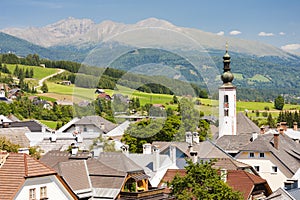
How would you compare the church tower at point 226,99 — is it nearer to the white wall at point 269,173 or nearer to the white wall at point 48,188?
the white wall at point 269,173

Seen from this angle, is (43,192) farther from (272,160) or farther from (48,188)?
(272,160)

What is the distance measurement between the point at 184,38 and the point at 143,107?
8.22 m

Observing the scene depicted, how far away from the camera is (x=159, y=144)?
56.8 metres

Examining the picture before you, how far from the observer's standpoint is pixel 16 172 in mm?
25734

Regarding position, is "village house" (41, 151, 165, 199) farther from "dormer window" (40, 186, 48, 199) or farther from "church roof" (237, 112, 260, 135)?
"church roof" (237, 112, 260, 135)

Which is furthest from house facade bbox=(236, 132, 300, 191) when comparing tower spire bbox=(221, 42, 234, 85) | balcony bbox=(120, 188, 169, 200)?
tower spire bbox=(221, 42, 234, 85)

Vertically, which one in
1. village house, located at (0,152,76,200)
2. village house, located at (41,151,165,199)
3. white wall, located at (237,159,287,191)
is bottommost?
white wall, located at (237,159,287,191)

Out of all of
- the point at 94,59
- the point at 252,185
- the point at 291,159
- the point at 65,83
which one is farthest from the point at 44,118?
the point at 252,185

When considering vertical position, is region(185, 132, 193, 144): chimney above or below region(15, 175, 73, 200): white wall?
below

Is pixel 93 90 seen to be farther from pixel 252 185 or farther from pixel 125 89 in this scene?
pixel 252 185

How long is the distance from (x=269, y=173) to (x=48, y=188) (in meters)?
29.4

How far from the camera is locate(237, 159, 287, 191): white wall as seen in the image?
51778 millimetres

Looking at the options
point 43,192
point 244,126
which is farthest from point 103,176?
point 244,126

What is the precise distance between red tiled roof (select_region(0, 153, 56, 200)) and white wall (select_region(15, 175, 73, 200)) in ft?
0.87
